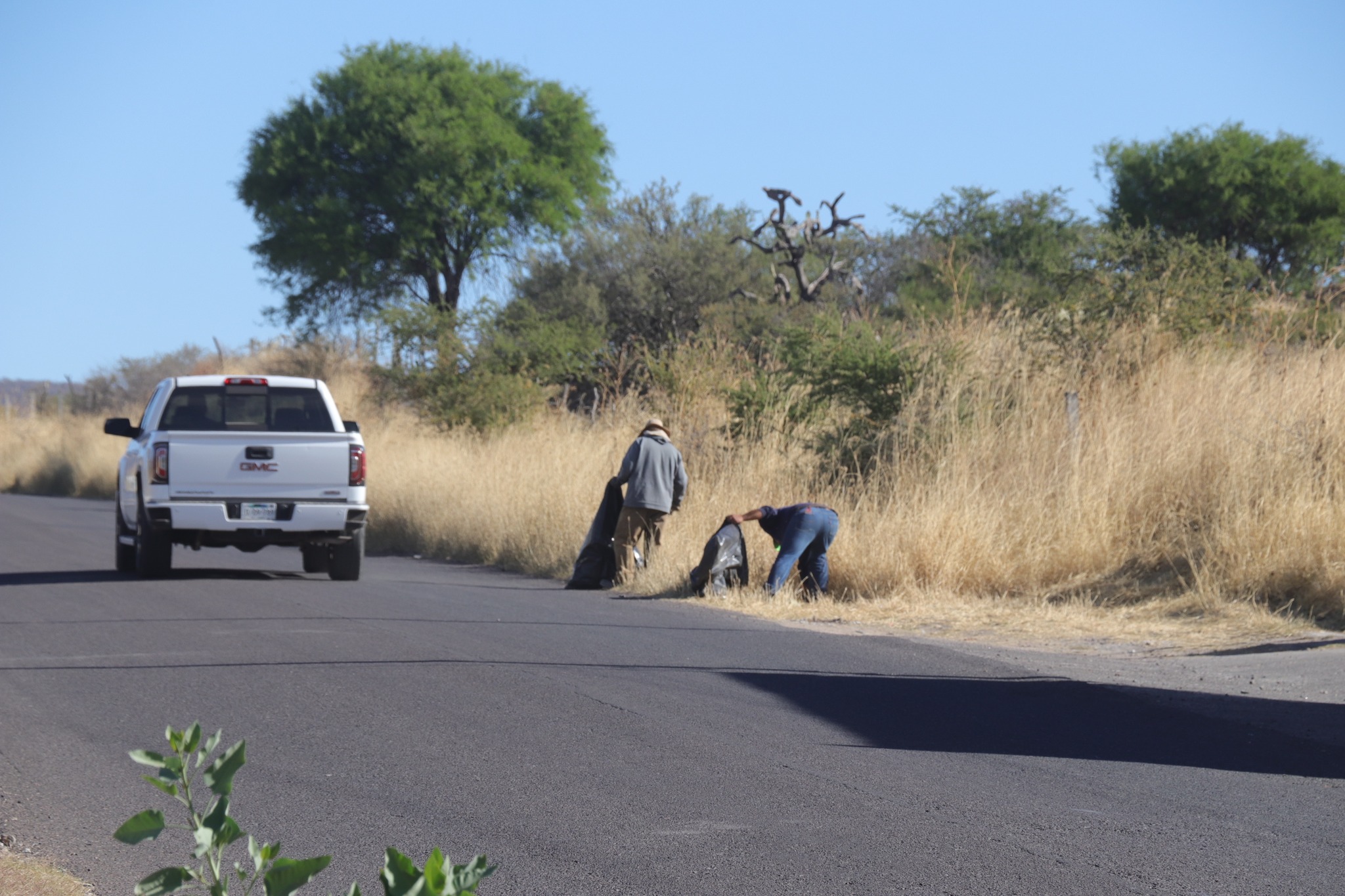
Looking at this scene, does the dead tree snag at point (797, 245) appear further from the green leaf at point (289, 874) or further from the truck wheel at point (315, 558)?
the green leaf at point (289, 874)

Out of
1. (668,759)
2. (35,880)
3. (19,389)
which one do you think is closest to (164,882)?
(35,880)

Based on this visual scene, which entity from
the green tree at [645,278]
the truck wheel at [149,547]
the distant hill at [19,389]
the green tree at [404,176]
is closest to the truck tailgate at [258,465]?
the truck wheel at [149,547]

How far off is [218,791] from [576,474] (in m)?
16.2

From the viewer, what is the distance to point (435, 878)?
1.98 m

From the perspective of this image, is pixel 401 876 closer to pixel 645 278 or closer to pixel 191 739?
pixel 191 739

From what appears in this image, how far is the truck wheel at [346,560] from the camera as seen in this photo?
1377cm

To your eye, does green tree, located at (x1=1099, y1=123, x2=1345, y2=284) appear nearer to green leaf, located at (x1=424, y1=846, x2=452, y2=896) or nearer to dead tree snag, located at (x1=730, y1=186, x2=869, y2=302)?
dead tree snag, located at (x1=730, y1=186, x2=869, y2=302)

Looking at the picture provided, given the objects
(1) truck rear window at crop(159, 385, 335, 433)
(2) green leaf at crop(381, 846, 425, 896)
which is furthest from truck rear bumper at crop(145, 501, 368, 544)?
(2) green leaf at crop(381, 846, 425, 896)

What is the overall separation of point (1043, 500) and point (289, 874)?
1263cm

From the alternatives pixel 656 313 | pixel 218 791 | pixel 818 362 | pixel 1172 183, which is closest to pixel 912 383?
pixel 818 362

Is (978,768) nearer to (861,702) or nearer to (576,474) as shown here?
(861,702)

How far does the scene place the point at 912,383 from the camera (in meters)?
16.6

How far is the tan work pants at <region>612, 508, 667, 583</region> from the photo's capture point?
45.9 feet

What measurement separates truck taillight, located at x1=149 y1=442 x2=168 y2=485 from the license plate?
78cm
